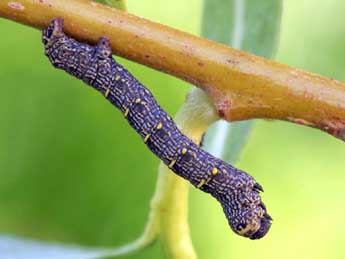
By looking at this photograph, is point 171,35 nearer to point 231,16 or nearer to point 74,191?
point 231,16

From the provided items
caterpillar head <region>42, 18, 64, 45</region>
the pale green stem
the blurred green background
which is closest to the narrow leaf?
the pale green stem

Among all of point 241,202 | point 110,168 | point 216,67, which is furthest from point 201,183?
point 110,168

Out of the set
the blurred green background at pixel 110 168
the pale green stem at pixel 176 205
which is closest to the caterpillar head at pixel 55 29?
the pale green stem at pixel 176 205

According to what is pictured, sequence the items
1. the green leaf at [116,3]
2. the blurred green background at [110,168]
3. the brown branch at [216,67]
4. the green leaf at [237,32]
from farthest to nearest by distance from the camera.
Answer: the blurred green background at [110,168], the green leaf at [237,32], the green leaf at [116,3], the brown branch at [216,67]

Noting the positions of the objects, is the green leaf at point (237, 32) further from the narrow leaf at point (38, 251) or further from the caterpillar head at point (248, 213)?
the narrow leaf at point (38, 251)

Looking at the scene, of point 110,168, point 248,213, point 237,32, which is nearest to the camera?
point 248,213

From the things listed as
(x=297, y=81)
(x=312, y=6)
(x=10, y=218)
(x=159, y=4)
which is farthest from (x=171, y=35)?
(x=312, y=6)

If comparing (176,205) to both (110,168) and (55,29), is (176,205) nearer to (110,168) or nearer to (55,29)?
(55,29)

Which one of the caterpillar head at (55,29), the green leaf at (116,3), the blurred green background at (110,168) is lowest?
the blurred green background at (110,168)
